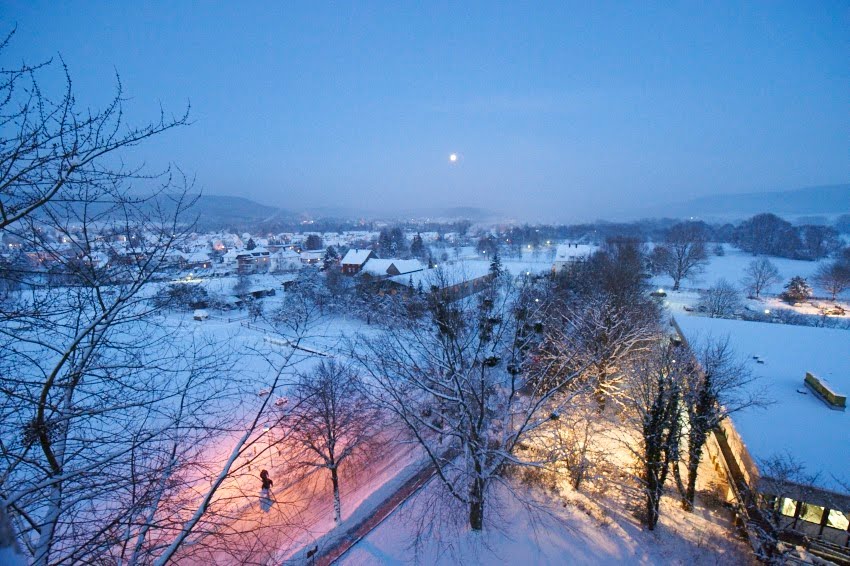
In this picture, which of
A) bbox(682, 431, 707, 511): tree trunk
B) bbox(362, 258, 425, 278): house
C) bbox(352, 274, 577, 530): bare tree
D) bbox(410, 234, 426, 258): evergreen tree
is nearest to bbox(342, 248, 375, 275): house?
bbox(362, 258, 425, 278): house

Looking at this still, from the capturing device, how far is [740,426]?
8969 mm

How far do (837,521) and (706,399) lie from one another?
318 centimetres

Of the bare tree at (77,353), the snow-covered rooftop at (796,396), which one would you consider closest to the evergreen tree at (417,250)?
the snow-covered rooftop at (796,396)

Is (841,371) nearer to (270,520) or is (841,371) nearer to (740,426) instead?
(740,426)

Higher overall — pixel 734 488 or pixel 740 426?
pixel 740 426

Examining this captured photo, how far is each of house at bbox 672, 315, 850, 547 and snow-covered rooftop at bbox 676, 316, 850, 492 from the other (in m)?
0.02

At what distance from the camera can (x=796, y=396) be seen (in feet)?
33.3

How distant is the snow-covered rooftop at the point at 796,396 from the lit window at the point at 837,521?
125 centimetres

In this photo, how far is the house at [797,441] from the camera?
277 inches

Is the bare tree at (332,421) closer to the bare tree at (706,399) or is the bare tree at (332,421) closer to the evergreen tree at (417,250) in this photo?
the bare tree at (706,399)

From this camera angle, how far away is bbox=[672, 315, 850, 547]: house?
705 centimetres

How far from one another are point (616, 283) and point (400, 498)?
1973 cm

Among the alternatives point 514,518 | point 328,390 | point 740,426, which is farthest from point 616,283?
point 328,390

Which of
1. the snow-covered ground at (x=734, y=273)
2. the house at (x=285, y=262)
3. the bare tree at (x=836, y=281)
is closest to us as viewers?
the bare tree at (x=836, y=281)
